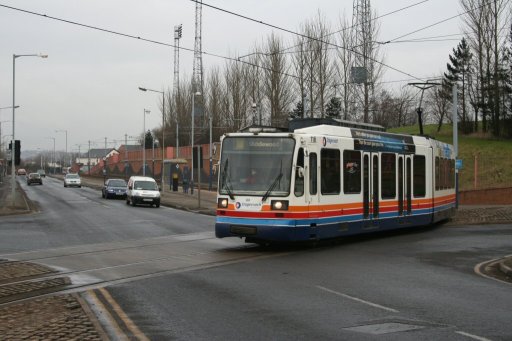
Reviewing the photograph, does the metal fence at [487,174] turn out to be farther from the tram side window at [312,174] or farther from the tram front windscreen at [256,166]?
the tram front windscreen at [256,166]

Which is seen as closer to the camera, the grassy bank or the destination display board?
the destination display board

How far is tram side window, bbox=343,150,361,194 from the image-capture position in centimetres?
1606

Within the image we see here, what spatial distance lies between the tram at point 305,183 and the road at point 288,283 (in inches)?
23.7

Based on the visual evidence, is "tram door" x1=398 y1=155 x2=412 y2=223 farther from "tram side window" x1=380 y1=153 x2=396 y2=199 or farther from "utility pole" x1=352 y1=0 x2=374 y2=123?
"utility pole" x1=352 y1=0 x2=374 y2=123

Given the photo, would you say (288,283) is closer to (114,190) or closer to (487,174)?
(487,174)

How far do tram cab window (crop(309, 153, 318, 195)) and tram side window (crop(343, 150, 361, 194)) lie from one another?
4.45 ft

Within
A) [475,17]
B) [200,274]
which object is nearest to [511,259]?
[200,274]

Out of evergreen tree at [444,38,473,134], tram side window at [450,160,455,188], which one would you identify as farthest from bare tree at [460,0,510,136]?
tram side window at [450,160,455,188]

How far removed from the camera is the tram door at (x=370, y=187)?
55.3 feet

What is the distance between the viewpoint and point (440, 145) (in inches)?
883

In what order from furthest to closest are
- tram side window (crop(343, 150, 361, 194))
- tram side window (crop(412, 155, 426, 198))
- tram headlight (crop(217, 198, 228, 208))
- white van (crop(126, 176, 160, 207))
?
white van (crop(126, 176, 160, 207)) → tram side window (crop(412, 155, 426, 198)) → tram side window (crop(343, 150, 361, 194)) → tram headlight (crop(217, 198, 228, 208))

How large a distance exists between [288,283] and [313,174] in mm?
4989

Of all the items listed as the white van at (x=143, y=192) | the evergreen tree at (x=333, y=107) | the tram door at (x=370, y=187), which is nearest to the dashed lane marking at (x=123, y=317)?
the tram door at (x=370, y=187)

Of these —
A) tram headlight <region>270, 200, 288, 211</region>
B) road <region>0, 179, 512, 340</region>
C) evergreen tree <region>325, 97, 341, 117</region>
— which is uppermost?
evergreen tree <region>325, 97, 341, 117</region>
